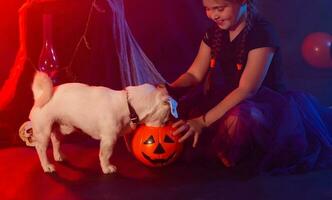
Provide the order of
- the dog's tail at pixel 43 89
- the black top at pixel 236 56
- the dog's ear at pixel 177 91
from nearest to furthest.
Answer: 1. the dog's tail at pixel 43 89
2. the black top at pixel 236 56
3. the dog's ear at pixel 177 91

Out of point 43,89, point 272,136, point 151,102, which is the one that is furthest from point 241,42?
point 43,89

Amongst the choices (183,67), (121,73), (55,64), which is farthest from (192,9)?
(55,64)

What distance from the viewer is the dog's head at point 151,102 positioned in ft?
6.48

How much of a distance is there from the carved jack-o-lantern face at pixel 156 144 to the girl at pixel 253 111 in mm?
58

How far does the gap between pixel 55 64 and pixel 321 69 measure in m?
2.06

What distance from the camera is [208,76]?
96.8 inches

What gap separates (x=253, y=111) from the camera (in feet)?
6.93

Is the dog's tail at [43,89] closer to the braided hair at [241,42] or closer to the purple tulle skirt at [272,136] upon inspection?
the purple tulle skirt at [272,136]

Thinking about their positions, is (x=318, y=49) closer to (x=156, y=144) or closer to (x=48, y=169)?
(x=156, y=144)

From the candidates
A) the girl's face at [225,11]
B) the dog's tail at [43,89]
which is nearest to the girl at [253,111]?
the girl's face at [225,11]

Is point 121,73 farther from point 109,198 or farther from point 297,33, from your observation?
point 297,33

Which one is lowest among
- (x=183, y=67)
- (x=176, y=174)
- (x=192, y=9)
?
(x=176, y=174)

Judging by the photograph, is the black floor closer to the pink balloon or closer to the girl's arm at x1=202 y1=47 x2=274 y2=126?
the girl's arm at x1=202 y1=47 x2=274 y2=126

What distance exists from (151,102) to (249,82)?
0.48m
